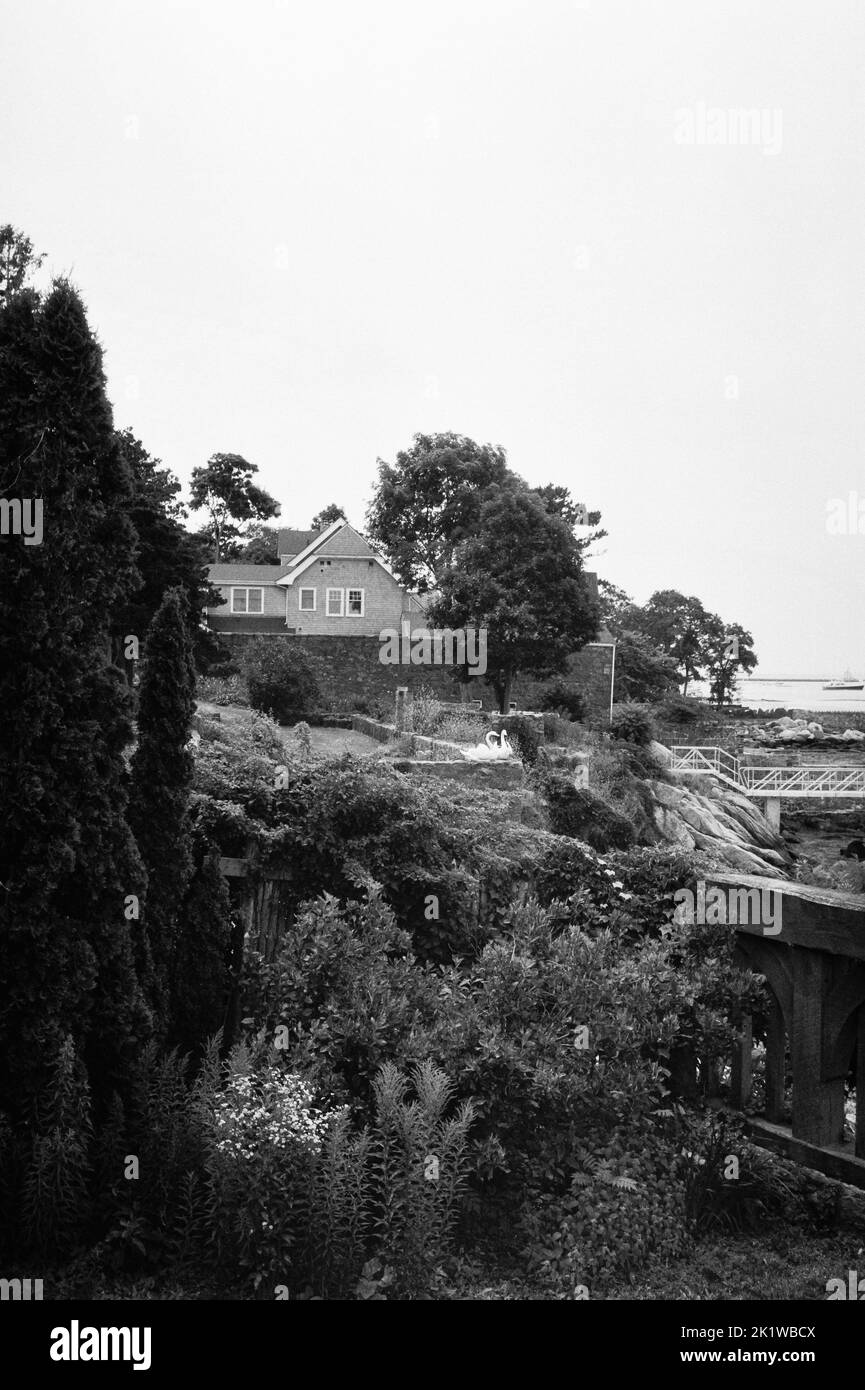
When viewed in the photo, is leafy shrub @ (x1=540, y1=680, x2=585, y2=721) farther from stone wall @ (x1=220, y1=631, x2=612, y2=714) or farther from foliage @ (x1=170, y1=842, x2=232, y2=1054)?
foliage @ (x1=170, y1=842, x2=232, y2=1054)

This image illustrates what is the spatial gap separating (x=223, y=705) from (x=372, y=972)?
52.8 feet

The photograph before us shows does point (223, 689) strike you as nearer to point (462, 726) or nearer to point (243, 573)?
point (462, 726)

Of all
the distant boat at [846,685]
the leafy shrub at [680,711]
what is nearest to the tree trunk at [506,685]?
the leafy shrub at [680,711]

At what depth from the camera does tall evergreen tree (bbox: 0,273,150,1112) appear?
4.22m

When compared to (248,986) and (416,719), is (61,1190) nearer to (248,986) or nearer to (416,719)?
(248,986)

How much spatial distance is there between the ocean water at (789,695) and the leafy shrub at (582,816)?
1586 cm

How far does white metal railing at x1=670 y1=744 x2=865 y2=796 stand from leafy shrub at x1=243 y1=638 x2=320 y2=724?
29.8 feet

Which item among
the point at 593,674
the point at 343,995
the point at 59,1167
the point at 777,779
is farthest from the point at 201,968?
the point at 593,674

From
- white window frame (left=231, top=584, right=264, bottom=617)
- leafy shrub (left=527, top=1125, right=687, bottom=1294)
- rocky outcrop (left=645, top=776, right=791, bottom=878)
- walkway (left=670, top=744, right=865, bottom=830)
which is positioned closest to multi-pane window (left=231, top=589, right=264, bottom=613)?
white window frame (left=231, top=584, right=264, bottom=617)

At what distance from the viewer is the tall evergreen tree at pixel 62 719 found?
4.22 m

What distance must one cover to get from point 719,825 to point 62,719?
1753cm

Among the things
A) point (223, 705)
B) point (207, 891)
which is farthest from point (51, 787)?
point (223, 705)

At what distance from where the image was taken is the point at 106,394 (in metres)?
4.57

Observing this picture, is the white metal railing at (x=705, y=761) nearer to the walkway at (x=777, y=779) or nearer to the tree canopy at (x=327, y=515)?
the walkway at (x=777, y=779)
